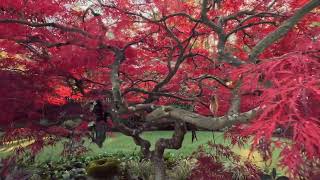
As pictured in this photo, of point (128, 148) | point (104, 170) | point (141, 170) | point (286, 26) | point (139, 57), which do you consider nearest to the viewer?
point (286, 26)

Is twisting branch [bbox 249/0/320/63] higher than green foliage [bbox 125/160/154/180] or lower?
higher

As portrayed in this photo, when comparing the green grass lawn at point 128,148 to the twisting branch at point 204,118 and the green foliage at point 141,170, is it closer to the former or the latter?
the green foliage at point 141,170

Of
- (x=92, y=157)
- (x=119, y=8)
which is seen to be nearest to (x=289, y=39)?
(x=119, y=8)

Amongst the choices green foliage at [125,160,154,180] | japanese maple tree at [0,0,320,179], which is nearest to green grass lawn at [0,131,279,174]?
green foliage at [125,160,154,180]

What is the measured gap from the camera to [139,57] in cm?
617

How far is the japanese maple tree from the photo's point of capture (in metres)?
3.73

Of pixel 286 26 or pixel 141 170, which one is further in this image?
pixel 141 170

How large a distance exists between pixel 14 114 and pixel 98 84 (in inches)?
55.7

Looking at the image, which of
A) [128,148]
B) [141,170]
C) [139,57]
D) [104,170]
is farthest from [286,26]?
[128,148]

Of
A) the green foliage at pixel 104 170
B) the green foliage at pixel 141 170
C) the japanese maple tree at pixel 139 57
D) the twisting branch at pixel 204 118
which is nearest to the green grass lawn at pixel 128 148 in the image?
the green foliage at pixel 141 170

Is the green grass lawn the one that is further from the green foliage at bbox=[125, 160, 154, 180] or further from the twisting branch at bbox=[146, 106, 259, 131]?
the twisting branch at bbox=[146, 106, 259, 131]

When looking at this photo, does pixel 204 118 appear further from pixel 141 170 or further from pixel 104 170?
pixel 141 170

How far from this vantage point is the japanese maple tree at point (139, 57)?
12.2 ft

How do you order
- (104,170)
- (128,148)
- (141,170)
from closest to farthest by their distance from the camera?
1. (104,170)
2. (141,170)
3. (128,148)
